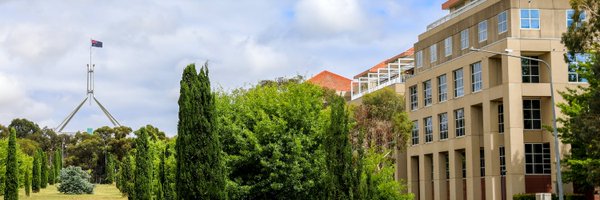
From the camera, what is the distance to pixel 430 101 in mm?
76688

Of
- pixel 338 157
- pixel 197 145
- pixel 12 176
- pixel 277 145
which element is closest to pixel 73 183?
pixel 12 176

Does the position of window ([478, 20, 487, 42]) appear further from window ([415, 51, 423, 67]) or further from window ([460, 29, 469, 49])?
window ([415, 51, 423, 67])

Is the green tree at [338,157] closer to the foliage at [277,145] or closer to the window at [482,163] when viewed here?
the foliage at [277,145]

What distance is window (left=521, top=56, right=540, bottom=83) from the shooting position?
6284 cm

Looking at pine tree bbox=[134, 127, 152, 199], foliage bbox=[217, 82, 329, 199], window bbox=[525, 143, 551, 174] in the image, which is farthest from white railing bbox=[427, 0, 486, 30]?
pine tree bbox=[134, 127, 152, 199]

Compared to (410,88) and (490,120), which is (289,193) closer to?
(490,120)

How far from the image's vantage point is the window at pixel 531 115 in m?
63.3

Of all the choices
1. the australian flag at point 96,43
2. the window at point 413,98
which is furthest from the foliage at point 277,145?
the australian flag at point 96,43

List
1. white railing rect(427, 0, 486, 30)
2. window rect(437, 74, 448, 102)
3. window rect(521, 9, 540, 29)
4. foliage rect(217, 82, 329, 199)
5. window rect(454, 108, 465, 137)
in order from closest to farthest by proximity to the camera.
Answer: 1. foliage rect(217, 82, 329, 199)
2. window rect(521, 9, 540, 29)
3. white railing rect(427, 0, 486, 30)
4. window rect(454, 108, 465, 137)
5. window rect(437, 74, 448, 102)

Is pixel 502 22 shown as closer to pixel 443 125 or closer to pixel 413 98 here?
pixel 443 125

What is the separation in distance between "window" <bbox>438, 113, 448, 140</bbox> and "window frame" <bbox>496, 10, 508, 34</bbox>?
35.8 ft

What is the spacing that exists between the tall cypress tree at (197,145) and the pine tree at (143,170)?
864 inches

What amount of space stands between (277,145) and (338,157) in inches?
462

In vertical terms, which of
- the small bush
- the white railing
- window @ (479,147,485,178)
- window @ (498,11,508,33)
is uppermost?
the white railing
